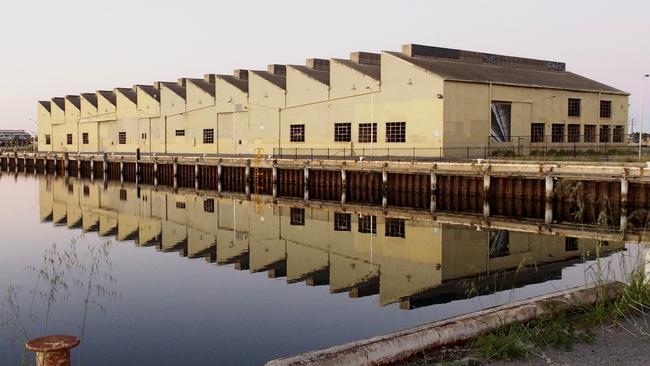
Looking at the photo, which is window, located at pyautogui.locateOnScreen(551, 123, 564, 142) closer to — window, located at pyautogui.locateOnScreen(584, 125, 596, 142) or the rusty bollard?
window, located at pyautogui.locateOnScreen(584, 125, 596, 142)

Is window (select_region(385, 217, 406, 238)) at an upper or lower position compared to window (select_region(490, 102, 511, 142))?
lower

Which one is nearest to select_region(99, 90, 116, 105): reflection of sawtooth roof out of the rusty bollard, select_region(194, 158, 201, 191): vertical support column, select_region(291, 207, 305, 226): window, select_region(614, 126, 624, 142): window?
select_region(194, 158, 201, 191): vertical support column

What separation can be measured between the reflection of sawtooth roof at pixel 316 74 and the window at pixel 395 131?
9636mm

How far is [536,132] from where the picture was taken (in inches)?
2282

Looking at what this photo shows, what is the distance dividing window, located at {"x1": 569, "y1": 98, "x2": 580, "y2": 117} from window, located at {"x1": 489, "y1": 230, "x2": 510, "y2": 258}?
3693 cm

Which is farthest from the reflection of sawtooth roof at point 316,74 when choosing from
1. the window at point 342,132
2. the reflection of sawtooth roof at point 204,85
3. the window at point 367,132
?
the reflection of sawtooth roof at point 204,85

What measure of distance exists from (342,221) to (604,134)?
41.2 m

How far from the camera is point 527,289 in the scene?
18.1 meters

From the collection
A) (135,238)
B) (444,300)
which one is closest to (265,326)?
(444,300)

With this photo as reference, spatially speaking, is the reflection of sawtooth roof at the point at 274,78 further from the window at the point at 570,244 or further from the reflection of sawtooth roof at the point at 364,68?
the window at the point at 570,244

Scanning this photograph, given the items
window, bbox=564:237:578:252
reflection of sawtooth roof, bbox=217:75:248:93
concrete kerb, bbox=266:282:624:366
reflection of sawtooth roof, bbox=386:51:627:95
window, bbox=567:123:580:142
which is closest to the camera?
concrete kerb, bbox=266:282:624:366

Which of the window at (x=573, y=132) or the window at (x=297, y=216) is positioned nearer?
the window at (x=297, y=216)

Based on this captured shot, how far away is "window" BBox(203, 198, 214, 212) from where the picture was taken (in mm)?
40406

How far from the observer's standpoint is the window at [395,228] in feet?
94.8
